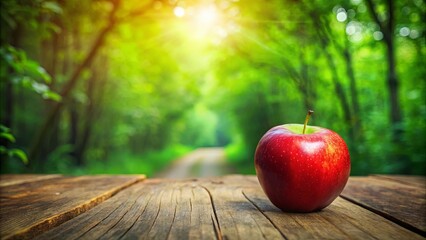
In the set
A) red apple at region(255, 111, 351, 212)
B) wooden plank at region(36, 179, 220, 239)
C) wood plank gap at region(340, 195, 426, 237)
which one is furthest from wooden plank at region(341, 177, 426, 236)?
wooden plank at region(36, 179, 220, 239)

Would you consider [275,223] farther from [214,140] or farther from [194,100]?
[214,140]

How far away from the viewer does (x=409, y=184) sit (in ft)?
7.90

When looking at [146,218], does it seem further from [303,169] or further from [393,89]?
[393,89]

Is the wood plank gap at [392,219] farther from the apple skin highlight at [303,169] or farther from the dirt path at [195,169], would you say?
the dirt path at [195,169]

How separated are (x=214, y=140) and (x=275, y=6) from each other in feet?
169

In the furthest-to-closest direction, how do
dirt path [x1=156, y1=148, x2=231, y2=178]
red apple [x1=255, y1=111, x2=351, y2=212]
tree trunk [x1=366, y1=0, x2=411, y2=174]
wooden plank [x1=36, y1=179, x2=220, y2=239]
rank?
1. dirt path [x1=156, y1=148, x2=231, y2=178]
2. tree trunk [x1=366, y1=0, x2=411, y2=174]
3. red apple [x1=255, y1=111, x2=351, y2=212]
4. wooden plank [x1=36, y1=179, x2=220, y2=239]

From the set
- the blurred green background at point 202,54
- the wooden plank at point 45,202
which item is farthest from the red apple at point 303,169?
the blurred green background at point 202,54

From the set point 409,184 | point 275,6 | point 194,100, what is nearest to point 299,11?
point 275,6

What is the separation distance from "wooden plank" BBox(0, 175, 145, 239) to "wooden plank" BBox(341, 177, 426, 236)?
3.94ft

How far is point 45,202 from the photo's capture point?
68.7 inches

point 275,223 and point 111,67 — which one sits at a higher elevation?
point 111,67

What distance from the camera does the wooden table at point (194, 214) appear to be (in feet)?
3.98

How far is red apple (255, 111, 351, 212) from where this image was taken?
1612mm

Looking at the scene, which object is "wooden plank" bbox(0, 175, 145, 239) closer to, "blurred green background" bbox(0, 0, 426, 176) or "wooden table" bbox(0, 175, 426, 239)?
"wooden table" bbox(0, 175, 426, 239)
